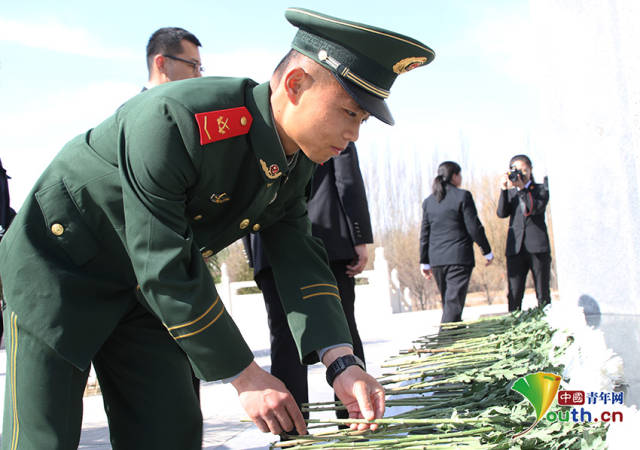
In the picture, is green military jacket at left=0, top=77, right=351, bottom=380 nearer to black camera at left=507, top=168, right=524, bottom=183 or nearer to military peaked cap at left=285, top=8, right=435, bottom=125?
military peaked cap at left=285, top=8, right=435, bottom=125

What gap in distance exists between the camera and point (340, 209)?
3832mm

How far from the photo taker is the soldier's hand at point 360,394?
176 cm

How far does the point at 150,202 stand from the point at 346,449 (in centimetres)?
95

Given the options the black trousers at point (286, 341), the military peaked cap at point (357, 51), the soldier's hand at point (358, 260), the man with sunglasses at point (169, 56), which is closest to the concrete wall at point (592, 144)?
the soldier's hand at point (358, 260)

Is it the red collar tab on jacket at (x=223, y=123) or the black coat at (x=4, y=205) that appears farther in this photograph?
the black coat at (x=4, y=205)

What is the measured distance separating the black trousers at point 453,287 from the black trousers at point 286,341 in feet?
9.39

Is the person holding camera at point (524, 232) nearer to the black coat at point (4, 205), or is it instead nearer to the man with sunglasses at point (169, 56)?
the man with sunglasses at point (169, 56)

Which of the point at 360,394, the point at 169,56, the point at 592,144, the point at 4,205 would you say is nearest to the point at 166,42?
the point at 169,56

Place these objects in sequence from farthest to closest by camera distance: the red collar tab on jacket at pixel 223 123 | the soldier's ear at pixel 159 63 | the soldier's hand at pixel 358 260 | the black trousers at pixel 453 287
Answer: the black trousers at pixel 453 287
the soldier's hand at pixel 358 260
the soldier's ear at pixel 159 63
the red collar tab on jacket at pixel 223 123

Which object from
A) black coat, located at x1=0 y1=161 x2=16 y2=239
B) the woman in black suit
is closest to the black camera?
the woman in black suit

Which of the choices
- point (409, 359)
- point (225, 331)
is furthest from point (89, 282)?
point (409, 359)

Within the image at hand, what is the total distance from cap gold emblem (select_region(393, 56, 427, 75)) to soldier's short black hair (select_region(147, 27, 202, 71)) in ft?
5.72

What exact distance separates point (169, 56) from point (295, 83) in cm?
172

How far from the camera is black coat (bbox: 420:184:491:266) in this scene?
6.52m
